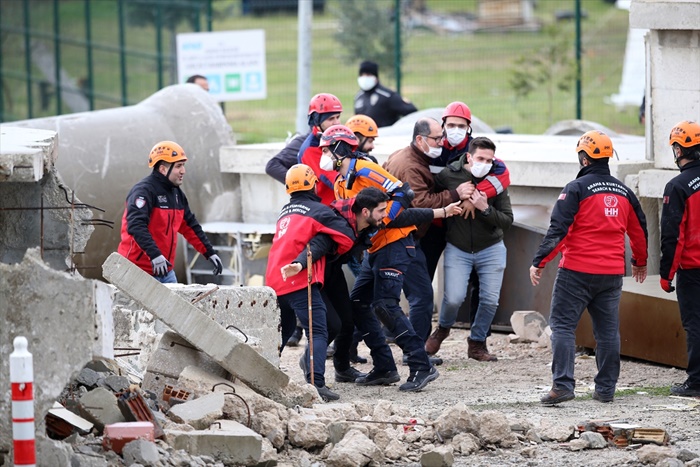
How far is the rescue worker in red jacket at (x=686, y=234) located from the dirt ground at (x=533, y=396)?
14.9 inches

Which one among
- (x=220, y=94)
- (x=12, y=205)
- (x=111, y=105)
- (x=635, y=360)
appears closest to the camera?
(x=12, y=205)

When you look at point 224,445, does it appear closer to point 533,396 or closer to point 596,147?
point 533,396

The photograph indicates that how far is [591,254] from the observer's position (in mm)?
8422

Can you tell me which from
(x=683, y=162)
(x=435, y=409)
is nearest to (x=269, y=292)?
(x=435, y=409)

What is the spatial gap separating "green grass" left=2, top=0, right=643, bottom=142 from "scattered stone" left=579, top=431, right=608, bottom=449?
14051 millimetres

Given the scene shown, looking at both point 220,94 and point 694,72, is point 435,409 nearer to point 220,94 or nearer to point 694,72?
point 694,72

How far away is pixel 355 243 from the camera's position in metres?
8.96

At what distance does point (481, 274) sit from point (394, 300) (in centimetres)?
→ 129

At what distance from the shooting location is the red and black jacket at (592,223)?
838 centimetres

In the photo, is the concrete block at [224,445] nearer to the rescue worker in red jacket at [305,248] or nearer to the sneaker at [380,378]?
the rescue worker in red jacket at [305,248]

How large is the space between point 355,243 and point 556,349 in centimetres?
160

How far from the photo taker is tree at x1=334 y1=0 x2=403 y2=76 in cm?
2136

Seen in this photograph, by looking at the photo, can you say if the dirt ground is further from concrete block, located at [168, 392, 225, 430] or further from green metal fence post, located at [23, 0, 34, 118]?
→ green metal fence post, located at [23, 0, 34, 118]

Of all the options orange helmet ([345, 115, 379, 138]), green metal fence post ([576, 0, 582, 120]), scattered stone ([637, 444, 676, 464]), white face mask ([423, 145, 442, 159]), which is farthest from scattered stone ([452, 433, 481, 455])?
green metal fence post ([576, 0, 582, 120])
